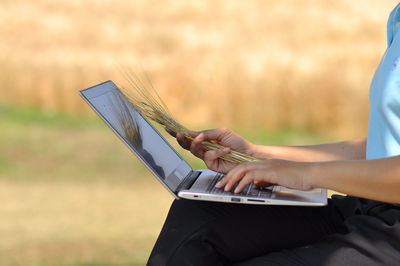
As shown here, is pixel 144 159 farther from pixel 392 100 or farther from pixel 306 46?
pixel 306 46

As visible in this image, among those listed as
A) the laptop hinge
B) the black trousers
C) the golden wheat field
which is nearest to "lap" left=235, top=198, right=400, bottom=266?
the black trousers

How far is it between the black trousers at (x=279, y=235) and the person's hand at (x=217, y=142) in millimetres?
131

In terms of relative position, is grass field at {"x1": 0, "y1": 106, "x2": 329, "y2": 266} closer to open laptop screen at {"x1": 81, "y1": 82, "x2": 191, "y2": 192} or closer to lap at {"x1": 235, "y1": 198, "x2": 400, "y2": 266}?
open laptop screen at {"x1": 81, "y1": 82, "x2": 191, "y2": 192}

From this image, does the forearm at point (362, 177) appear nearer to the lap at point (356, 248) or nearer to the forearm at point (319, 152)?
the lap at point (356, 248)

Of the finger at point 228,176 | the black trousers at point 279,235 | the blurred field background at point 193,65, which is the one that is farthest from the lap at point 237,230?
the blurred field background at point 193,65

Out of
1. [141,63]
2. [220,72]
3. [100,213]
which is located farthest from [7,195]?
[220,72]

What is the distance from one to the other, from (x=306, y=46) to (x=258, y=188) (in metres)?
5.77

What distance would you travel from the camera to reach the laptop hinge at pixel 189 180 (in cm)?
226

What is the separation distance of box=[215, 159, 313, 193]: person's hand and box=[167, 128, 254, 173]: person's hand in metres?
0.20

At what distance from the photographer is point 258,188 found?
223 centimetres

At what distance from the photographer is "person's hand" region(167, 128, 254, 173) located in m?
2.34

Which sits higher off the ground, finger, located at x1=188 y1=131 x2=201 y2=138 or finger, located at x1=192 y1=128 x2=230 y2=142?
finger, located at x1=188 y1=131 x2=201 y2=138

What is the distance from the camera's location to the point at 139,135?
2.37 metres

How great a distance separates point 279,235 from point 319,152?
43 centimetres
